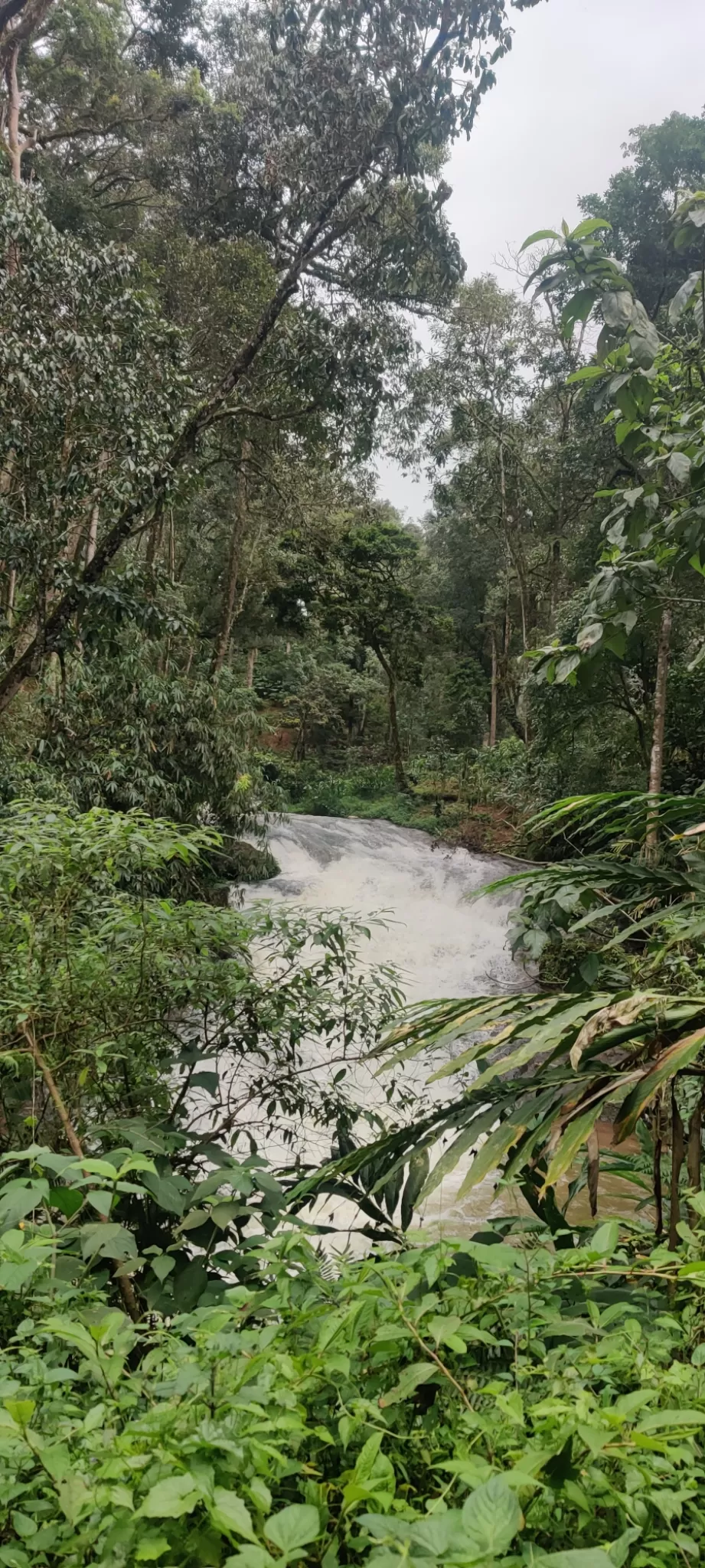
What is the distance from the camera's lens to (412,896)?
31.0 feet

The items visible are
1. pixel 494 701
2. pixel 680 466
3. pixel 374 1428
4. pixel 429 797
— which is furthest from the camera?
pixel 494 701

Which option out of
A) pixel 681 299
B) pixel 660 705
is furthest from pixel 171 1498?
pixel 660 705

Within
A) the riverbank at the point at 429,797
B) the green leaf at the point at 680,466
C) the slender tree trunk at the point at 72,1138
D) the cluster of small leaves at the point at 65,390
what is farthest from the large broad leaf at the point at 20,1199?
the riverbank at the point at 429,797

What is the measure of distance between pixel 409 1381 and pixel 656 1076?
552mm

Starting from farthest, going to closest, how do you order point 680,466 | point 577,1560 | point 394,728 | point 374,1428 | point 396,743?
point 396,743 < point 394,728 < point 680,466 < point 374,1428 < point 577,1560

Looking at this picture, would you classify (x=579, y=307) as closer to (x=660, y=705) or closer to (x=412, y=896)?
(x=660, y=705)

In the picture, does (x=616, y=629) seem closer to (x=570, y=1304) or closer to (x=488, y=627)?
(x=570, y=1304)

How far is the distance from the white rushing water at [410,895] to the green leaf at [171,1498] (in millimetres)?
5543

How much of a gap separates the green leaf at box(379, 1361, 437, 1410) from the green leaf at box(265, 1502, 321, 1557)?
0.18 metres

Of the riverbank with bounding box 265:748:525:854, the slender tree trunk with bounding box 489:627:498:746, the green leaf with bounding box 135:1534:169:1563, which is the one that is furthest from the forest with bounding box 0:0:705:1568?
the slender tree trunk with bounding box 489:627:498:746

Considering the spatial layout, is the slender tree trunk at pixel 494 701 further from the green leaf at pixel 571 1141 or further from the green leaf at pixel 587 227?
the green leaf at pixel 571 1141

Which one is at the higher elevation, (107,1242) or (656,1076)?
(656,1076)

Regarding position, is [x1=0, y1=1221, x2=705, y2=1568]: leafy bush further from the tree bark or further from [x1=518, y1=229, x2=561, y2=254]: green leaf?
the tree bark

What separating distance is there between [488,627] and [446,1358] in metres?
16.0
